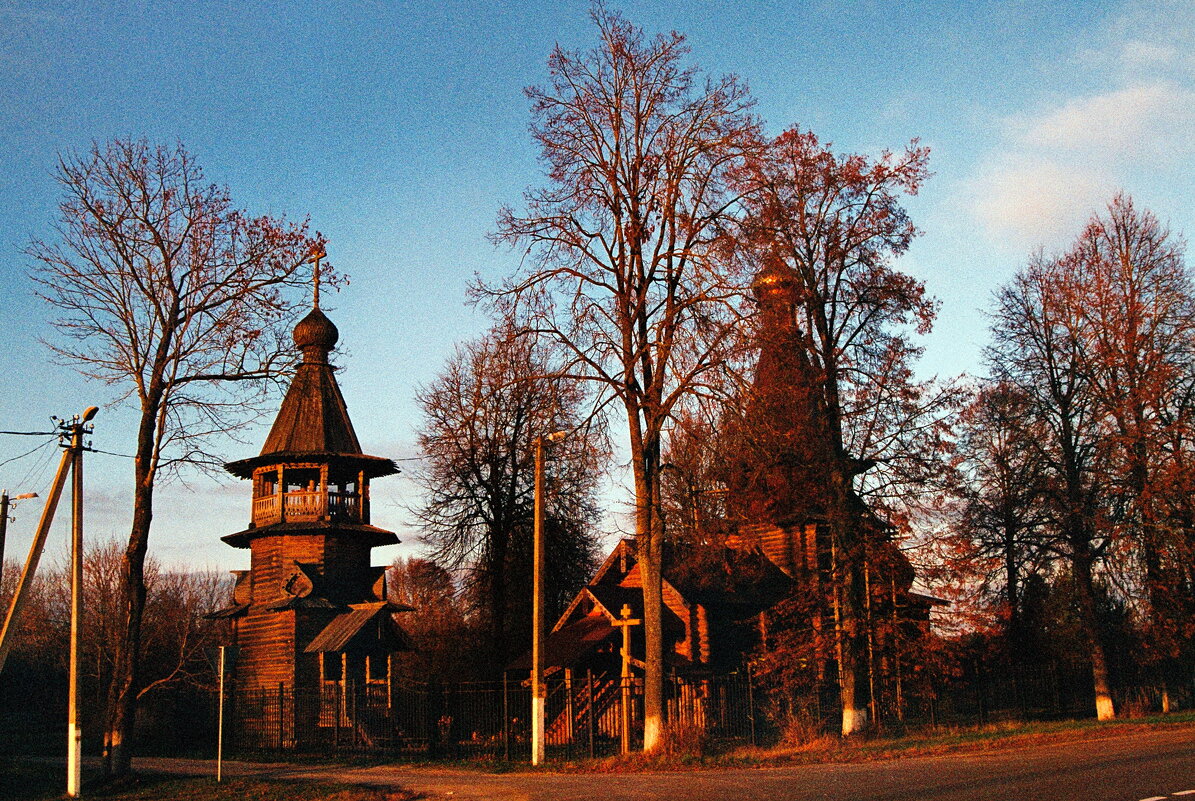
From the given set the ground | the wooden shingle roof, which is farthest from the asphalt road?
the wooden shingle roof

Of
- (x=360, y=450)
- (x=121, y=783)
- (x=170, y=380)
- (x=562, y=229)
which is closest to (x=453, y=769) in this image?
(x=121, y=783)

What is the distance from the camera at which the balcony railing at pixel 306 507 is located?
35844mm

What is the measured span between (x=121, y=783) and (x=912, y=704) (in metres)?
23.0

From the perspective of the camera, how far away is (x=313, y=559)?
35625 millimetres

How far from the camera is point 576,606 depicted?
35000 millimetres

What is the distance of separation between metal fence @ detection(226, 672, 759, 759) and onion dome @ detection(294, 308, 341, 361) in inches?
469

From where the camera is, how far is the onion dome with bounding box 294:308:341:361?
3800 centimetres

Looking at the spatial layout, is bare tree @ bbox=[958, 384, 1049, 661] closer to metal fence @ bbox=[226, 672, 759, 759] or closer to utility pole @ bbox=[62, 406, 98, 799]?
metal fence @ bbox=[226, 672, 759, 759]

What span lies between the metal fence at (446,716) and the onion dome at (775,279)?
10284 mm

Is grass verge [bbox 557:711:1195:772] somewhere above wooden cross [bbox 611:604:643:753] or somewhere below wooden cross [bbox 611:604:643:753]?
below

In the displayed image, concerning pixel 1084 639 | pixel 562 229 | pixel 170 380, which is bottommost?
pixel 1084 639

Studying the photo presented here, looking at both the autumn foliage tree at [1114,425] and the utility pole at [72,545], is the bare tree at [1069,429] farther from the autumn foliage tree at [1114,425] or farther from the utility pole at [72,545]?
the utility pole at [72,545]

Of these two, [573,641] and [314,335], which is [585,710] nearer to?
[573,641]

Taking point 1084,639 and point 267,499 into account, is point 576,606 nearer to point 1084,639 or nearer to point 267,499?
point 267,499
